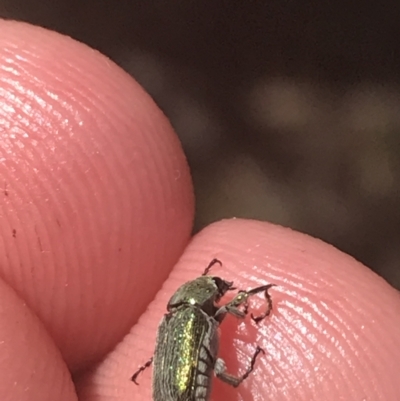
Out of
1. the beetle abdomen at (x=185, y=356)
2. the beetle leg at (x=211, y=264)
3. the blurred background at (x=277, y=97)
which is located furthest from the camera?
the blurred background at (x=277, y=97)

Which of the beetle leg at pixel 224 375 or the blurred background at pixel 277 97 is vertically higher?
the blurred background at pixel 277 97

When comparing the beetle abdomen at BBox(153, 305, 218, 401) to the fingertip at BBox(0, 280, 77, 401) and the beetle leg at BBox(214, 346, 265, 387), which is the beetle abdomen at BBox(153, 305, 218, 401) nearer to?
the beetle leg at BBox(214, 346, 265, 387)

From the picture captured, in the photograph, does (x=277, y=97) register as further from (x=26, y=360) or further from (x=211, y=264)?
(x=26, y=360)

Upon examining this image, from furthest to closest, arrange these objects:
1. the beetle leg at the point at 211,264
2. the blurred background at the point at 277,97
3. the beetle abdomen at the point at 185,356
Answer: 1. the blurred background at the point at 277,97
2. the beetle leg at the point at 211,264
3. the beetle abdomen at the point at 185,356

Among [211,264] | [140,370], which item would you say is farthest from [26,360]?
[211,264]

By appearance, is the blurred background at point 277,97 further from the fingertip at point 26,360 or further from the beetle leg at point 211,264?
the fingertip at point 26,360

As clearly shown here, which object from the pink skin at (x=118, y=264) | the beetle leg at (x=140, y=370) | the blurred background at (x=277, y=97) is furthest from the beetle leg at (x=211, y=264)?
the blurred background at (x=277, y=97)

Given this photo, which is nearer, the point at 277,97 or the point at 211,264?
the point at 211,264
